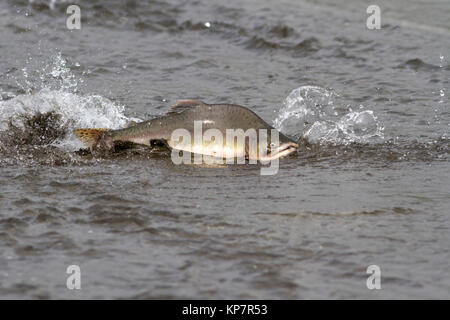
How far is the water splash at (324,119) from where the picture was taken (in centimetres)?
769

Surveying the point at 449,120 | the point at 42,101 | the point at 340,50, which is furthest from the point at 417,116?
the point at 42,101

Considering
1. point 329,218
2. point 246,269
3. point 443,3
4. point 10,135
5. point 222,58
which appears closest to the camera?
point 246,269

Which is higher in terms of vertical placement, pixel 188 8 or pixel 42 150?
pixel 188 8

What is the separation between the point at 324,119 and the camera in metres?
8.54

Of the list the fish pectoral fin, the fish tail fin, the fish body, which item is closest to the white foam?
Result: the fish tail fin

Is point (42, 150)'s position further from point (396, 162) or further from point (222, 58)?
point (222, 58)

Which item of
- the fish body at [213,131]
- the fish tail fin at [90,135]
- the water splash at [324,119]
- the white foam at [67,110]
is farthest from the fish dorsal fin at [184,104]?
the water splash at [324,119]

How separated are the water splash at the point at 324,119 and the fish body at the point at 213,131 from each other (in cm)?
94

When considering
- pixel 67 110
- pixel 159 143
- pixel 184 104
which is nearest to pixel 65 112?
pixel 67 110

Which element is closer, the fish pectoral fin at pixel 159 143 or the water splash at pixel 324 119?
the fish pectoral fin at pixel 159 143

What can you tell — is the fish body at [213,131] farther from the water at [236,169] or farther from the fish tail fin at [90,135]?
the fish tail fin at [90,135]

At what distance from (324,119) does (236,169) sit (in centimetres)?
208

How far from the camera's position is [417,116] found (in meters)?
8.55

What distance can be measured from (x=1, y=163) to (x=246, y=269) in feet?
9.33
